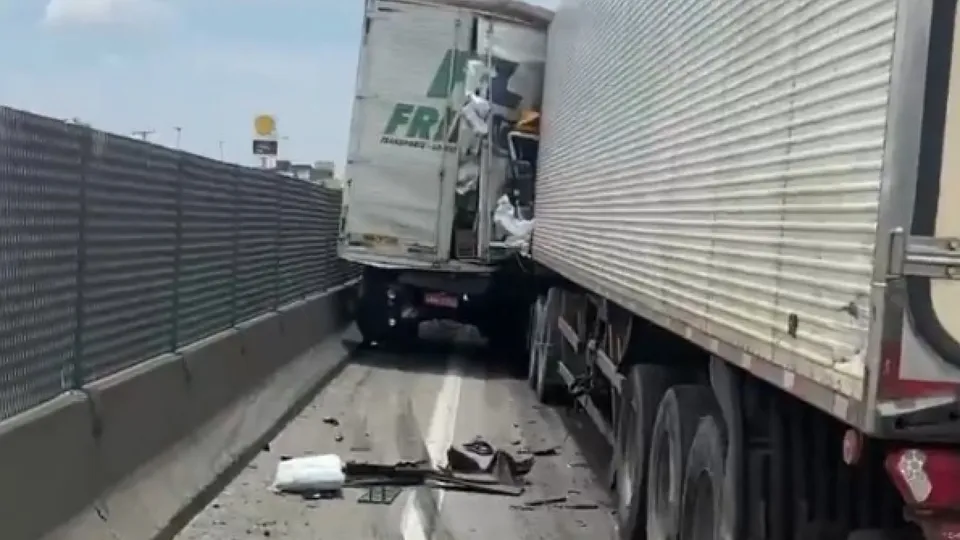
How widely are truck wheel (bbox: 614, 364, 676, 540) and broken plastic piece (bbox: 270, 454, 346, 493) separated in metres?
2.45

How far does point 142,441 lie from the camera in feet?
32.4

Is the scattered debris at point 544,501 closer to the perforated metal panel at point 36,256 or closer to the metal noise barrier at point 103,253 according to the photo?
the metal noise barrier at point 103,253

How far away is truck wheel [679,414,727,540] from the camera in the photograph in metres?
6.32

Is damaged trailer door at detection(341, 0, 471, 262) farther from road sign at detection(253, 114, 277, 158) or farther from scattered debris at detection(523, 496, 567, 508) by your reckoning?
scattered debris at detection(523, 496, 567, 508)

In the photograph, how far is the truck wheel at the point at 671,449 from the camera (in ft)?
23.9

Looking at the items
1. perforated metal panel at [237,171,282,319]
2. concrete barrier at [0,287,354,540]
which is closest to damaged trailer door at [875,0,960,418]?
concrete barrier at [0,287,354,540]

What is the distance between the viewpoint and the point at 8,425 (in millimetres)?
7312

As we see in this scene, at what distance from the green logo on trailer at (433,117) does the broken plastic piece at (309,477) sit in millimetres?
10097

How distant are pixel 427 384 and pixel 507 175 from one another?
127 inches

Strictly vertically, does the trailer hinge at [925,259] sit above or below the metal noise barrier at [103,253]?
above

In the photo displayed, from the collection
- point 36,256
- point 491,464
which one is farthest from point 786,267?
point 491,464

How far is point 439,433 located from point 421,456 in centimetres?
152

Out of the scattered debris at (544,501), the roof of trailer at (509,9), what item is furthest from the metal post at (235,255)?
the roof of trailer at (509,9)

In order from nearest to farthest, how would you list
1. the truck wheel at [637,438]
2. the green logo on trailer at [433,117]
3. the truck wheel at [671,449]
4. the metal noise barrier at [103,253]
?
the truck wheel at [671,449], the metal noise barrier at [103,253], the truck wheel at [637,438], the green logo on trailer at [433,117]
